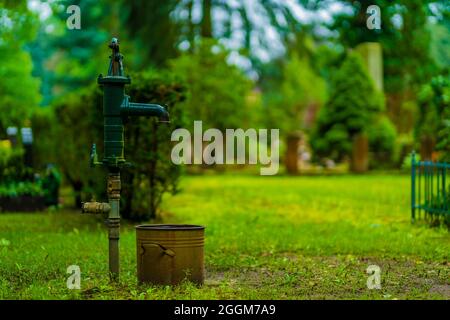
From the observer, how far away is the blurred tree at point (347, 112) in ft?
108

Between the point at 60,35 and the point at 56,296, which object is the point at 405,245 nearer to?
the point at 56,296

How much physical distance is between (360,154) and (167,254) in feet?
83.1

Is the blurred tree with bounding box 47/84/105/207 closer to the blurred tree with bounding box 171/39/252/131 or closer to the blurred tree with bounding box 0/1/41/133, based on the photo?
the blurred tree with bounding box 0/1/41/133

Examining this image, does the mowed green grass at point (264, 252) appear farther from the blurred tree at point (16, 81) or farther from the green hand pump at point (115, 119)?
the blurred tree at point (16, 81)

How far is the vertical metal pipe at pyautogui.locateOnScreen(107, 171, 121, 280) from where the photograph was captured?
786 cm

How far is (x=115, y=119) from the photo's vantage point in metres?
7.77

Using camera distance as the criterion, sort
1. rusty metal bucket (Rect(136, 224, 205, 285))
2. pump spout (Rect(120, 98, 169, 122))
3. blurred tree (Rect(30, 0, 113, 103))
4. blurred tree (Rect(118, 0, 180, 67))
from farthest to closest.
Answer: blurred tree (Rect(30, 0, 113, 103)), blurred tree (Rect(118, 0, 180, 67)), pump spout (Rect(120, 98, 169, 122)), rusty metal bucket (Rect(136, 224, 205, 285))

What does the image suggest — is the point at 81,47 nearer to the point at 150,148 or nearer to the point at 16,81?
the point at 16,81

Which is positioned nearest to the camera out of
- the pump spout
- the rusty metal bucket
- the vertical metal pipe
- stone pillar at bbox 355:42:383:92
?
the rusty metal bucket

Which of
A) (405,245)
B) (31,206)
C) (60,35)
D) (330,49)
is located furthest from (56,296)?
(60,35)

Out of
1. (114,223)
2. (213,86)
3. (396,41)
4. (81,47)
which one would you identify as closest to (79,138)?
(114,223)

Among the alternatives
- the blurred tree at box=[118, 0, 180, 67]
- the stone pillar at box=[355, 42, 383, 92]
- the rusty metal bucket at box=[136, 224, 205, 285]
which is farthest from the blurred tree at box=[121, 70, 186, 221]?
the stone pillar at box=[355, 42, 383, 92]

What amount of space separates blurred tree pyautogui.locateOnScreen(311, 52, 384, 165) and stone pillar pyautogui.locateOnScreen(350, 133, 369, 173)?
498 mm
